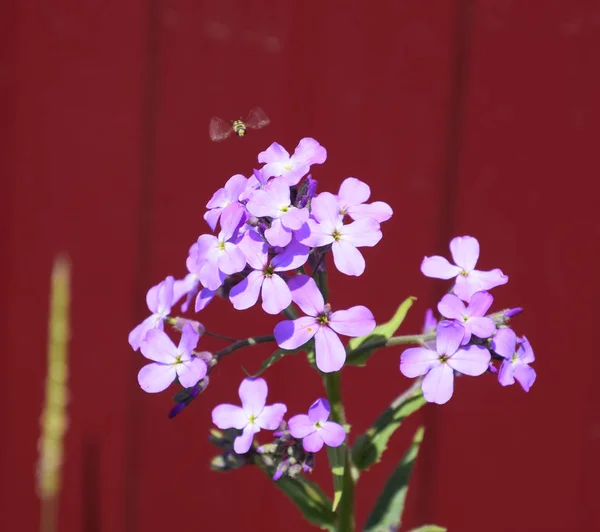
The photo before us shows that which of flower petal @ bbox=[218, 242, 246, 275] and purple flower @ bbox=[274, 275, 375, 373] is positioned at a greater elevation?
flower petal @ bbox=[218, 242, 246, 275]

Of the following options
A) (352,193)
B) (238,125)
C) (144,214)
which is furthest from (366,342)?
(144,214)

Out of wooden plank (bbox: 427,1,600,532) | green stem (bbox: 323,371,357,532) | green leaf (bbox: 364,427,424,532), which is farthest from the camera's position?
wooden plank (bbox: 427,1,600,532)

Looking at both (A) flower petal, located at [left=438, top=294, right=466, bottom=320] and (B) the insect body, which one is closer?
(A) flower petal, located at [left=438, top=294, right=466, bottom=320]

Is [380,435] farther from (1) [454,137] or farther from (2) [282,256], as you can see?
(1) [454,137]

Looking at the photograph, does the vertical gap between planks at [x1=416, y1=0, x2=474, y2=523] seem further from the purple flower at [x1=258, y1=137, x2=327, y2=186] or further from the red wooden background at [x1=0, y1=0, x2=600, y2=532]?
the purple flower at [x1=258, y1=137, x2=327, y2=186]

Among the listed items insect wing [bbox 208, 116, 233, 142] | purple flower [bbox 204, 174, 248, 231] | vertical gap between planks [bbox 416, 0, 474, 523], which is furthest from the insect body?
vertical gap between planks [bbox 416, 0, 474, 523]

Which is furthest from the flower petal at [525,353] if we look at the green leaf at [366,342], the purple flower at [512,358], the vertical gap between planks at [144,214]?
the vertical gap between planks at [144,214]

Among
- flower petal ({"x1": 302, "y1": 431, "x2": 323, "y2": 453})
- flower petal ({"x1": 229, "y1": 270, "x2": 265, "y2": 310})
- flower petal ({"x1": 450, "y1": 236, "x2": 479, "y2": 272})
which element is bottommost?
flower petal ({"x1": 302, "y1": 431, "x2": 323, "y2": 453})
